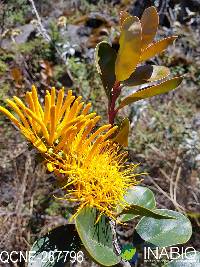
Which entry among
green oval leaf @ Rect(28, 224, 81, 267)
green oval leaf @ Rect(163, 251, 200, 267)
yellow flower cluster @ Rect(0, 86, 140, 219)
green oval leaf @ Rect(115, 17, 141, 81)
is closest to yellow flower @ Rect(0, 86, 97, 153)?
yellow flower cluster @ Rect(0, 86, 140, 219)

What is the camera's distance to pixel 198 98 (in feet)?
12.3

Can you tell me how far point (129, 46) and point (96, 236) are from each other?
1.52 feet

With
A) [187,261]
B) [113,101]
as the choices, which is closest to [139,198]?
[187,261]

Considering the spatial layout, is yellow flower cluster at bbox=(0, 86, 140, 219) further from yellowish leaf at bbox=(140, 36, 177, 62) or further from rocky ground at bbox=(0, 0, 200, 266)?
rocky ground at bbox=(0, 0, 200, 266)

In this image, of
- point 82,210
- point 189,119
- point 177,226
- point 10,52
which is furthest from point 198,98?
point 82,210

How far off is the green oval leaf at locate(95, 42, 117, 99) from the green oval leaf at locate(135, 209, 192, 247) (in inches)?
15.5

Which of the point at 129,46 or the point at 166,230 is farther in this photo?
the point at 166,230

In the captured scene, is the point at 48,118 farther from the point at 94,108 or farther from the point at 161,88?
the point at 94,108

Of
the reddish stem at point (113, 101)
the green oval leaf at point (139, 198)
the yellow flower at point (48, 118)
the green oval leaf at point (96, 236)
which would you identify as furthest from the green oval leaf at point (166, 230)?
the yellow flower at point (48, 118)

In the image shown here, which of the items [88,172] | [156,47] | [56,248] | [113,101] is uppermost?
[156,47]

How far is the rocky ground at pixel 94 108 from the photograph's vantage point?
8.36 feet

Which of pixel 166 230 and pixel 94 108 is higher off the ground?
pixel 166 230

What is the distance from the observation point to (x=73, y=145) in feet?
3.46

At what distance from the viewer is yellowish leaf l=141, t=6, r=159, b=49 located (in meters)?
1.08
